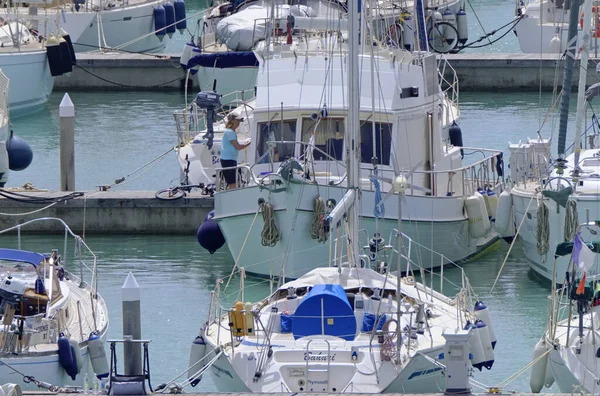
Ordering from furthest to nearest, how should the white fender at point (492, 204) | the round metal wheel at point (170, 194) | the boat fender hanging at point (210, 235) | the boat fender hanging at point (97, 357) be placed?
the round metal wheel at point (170, 194), the white fender at point (492, 204), the boat fender hanging at point (210, 235), the boat fender hanging at point (97, 357)

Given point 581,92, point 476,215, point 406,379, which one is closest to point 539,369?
point 406,379

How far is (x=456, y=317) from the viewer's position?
68.3 feet

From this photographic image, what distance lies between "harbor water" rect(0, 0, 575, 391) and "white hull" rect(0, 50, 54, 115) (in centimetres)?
39

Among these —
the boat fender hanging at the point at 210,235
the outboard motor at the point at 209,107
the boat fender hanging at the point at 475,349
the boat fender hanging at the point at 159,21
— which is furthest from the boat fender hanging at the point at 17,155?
the boat fender hanging at the point at 159,21

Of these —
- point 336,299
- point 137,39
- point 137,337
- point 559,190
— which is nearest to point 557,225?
point 559,190

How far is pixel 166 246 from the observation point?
96.5ft

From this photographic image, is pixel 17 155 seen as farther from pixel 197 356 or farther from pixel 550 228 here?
pixel 197 356

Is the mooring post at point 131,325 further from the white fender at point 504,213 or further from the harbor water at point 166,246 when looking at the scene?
the white fender at point 504,213

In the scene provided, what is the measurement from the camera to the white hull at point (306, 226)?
25.4 metres

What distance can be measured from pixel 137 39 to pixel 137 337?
104 feet

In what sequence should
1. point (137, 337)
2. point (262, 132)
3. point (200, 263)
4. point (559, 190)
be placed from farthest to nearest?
1. point (200, 263)
2. point (262, 132)
3. point (559, 190)
4. point (137, 337)

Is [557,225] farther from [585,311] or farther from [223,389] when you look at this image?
[223,389]

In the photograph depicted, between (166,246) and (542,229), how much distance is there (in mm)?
6760

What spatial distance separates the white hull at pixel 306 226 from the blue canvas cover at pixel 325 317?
4.48 m
